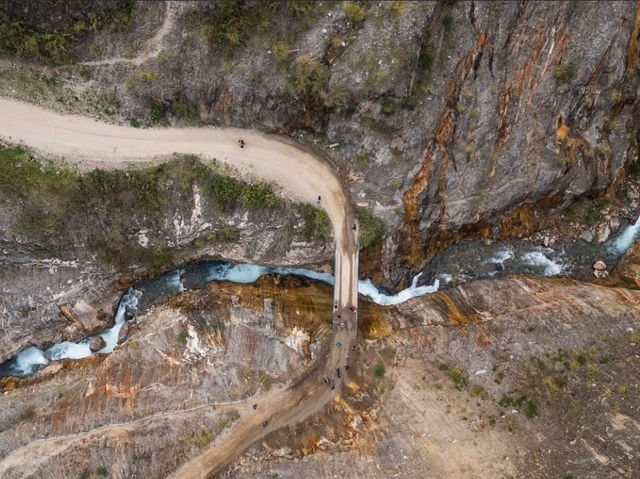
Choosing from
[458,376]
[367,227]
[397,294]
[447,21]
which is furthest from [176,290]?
[447,21]

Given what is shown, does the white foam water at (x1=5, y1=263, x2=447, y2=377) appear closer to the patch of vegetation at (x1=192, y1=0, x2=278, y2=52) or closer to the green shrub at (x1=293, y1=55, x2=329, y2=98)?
the green shrub at (x1=293, y1=55, x2=329, y2=98)

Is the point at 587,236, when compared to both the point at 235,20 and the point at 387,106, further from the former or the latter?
the point at 235,20

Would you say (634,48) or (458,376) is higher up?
(634,48)

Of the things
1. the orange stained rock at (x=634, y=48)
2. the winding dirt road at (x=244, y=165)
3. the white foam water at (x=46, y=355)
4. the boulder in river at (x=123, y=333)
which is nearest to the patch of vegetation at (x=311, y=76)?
the winding dirt road at (x=244, y=165)

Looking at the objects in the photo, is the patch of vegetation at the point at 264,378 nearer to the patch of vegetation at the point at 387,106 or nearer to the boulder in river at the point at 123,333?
the boulder in river at the point at 123,333

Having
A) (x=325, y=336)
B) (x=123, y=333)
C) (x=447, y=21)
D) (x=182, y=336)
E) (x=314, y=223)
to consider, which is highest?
(x=447, y=21)

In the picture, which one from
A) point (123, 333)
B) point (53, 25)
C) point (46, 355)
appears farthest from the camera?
point (46, 355)

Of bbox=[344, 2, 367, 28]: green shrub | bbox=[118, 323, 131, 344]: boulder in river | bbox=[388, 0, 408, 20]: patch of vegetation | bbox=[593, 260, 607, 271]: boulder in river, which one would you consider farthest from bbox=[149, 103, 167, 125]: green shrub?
bbox=[593, 260, 607, 271]: boulder in river
